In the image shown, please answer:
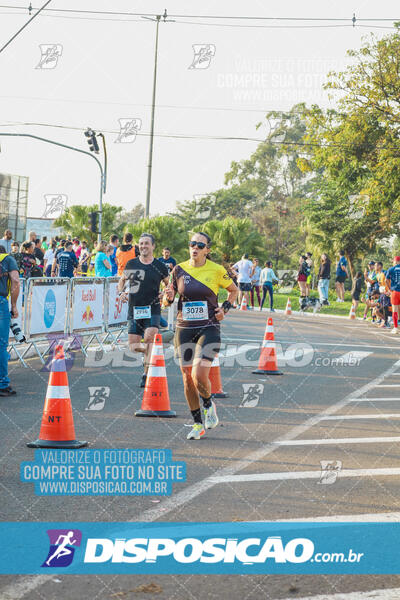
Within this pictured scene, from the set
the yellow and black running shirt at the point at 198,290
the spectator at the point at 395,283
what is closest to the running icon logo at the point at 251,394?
the yellow and black running shirt at the point at 198,290

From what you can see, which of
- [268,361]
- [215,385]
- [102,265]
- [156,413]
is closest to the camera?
[156,413]

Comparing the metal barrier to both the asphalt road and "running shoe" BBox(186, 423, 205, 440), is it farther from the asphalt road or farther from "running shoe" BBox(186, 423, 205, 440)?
"running shoe" BBox(186, 423, 205, 440)

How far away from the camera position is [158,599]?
428 cm

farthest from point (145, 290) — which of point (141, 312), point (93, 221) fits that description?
point (93, 221)

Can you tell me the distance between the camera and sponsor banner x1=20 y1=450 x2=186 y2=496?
641 centimetres

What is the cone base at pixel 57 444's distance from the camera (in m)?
7.70

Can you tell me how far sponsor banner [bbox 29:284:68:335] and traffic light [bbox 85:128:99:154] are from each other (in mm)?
19038

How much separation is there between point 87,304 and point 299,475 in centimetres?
984

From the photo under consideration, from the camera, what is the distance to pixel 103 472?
22.7ft

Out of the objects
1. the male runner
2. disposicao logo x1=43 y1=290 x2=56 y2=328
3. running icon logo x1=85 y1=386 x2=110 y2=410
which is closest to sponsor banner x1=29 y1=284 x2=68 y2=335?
disposicao logo x1=43 y1=290 x2=56 y2=328

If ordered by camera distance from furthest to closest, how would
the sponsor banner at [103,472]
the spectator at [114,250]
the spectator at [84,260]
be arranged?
1. the spectator at [84,260]
2. the spectator at [114,250]
3. the sponsor banner at [103,472]

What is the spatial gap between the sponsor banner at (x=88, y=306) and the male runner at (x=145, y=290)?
401 cm

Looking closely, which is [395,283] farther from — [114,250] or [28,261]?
[28,261]

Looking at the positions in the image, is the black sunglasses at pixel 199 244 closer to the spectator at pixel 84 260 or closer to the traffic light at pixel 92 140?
the spectator at pixel 84 260
